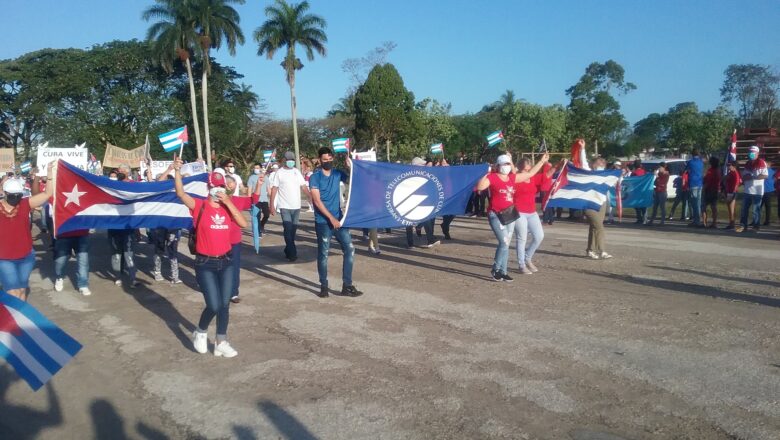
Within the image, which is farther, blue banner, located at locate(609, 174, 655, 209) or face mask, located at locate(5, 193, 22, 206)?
blue banner, located at locate(609, 174, 655, 209)

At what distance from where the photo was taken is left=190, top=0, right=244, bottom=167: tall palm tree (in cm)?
4606

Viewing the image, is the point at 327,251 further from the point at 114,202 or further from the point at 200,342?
the point at 114,202

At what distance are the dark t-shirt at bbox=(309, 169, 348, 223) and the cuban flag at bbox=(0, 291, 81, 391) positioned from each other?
4440 millimetres

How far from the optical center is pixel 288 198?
1193 centimetres

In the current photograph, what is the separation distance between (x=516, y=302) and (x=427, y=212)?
9.18 ft

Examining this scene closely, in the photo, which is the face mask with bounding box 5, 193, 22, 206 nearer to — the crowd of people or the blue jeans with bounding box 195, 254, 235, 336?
the crowd of people

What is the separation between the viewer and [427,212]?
404 inches

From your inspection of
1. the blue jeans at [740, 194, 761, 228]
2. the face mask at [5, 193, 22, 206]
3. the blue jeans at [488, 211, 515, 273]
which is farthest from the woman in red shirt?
the blue jeans at [740, 194, 761, 228]

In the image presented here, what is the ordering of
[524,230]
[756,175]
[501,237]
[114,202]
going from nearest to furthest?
1. [501,237]
2. [114,202]
3. [524,230]
4. [756,175]

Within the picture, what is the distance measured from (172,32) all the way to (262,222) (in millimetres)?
36205

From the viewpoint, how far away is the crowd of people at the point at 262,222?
19.9ft

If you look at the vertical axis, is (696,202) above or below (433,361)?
above

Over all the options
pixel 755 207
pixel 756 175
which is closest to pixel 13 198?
pixel 756 175

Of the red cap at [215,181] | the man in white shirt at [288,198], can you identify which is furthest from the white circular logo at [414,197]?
the red cap at [215,181]
